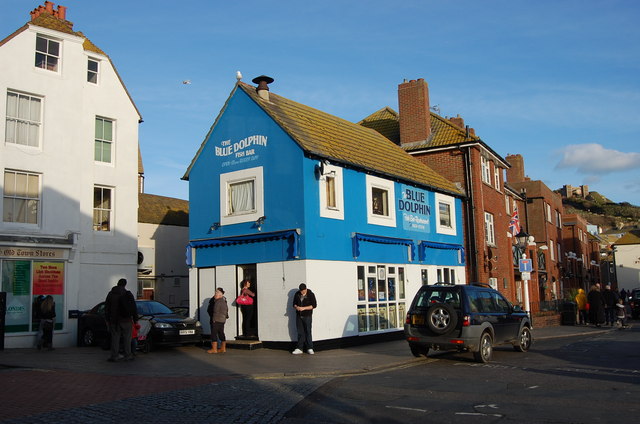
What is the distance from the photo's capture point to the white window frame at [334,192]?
17453 millimetres

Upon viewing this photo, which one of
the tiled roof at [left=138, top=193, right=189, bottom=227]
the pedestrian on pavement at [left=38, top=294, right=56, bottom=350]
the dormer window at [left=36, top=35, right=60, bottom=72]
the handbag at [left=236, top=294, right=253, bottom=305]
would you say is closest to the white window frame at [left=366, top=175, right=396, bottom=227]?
the handbag at [left=236, top=294, right=253, bottom=305]

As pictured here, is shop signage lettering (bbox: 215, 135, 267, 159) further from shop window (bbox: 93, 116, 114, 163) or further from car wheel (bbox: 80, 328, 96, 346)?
car wheel (bbox: 80, 328, 96, 346)

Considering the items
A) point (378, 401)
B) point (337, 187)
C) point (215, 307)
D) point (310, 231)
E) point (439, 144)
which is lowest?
point (378, 401)

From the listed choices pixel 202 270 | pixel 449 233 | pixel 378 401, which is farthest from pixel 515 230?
pixel 378 401

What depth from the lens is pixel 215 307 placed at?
1582cm

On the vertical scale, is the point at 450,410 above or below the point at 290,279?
below

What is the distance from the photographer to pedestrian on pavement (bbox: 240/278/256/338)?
1694 cm

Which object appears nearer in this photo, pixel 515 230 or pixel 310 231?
pixel 310 231

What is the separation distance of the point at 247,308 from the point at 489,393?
9190 millimetres

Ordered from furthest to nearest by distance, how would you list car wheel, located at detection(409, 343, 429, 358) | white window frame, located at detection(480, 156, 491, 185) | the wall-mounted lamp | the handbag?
white window frame, located at detection(480, 156, 491, 185)
the wall-mounted lamp
the handbag
car wheel, located at detection(409, 343, 429, 358)

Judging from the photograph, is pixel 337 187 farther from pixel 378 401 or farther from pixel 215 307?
pixel 378 401

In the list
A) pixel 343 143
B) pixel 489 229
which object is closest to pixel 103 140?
pixel 343 143

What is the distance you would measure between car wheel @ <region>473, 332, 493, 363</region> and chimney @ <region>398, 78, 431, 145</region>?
49.6 feet

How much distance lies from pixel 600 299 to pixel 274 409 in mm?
21744
